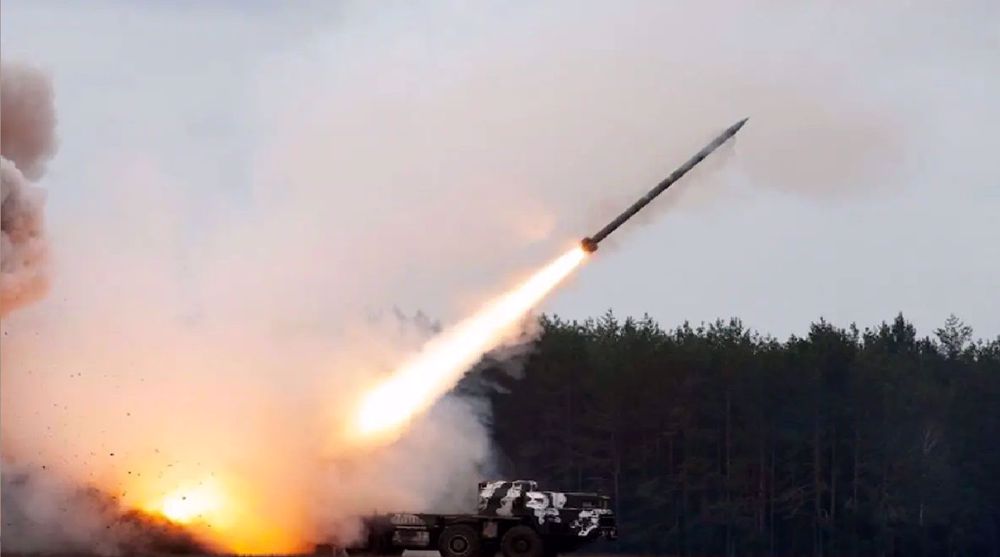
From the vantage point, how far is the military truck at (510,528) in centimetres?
4153

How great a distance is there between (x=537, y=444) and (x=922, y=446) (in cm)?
1512

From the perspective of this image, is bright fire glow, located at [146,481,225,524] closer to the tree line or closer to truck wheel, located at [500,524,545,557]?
truck wheel, located at [500,524,545,557]

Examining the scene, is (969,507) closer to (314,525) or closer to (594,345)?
(594,345)

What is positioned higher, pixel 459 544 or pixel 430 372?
pixel 430 372

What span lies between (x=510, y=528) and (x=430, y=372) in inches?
179

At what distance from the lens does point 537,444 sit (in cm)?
6781

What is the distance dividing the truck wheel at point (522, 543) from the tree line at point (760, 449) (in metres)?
24.2

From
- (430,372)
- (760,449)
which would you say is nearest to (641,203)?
(430,372)

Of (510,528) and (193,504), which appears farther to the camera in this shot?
(193,504)

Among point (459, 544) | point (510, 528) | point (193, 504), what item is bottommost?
point (459, 544)

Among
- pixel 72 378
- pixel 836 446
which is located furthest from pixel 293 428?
pixel 836 446

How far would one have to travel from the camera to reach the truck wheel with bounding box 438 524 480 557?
41562mm

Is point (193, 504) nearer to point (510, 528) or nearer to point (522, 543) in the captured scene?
point (510, 528)

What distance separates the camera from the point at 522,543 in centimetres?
4147
